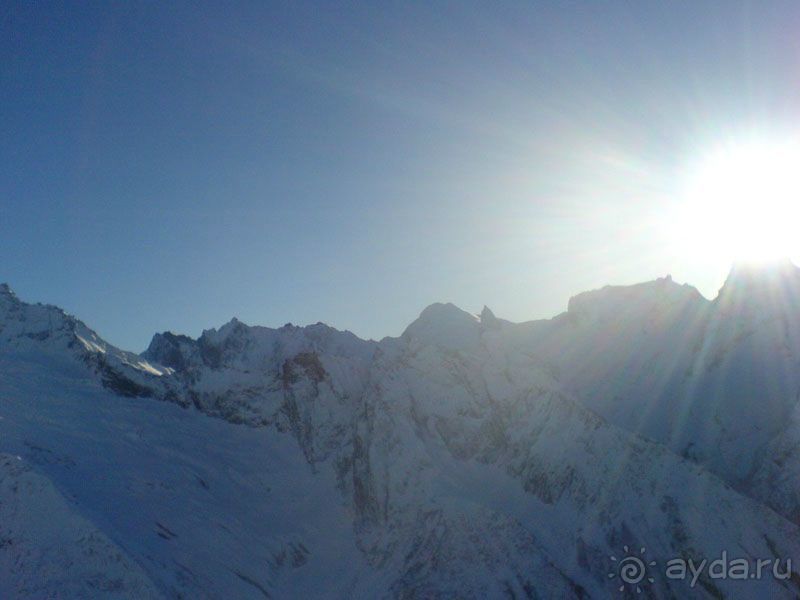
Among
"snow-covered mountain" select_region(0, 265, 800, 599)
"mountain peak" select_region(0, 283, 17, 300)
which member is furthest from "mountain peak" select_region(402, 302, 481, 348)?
"mountain peak" select_region(0, 283, 17, 300)

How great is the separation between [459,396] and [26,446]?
8330 centimetres

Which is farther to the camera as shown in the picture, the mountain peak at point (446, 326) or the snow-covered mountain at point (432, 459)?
the mountain peak at point (446, 326)

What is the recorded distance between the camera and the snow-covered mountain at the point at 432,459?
298ft

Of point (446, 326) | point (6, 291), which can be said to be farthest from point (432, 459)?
point (6, 291)

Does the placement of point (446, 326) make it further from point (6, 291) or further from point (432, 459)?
point (6, 291)

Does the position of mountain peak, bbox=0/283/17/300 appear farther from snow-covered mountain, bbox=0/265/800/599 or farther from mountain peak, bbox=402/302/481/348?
mountain peak, bbox=402/302/481/348

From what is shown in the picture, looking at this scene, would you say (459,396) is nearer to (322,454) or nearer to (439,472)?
(439,472)

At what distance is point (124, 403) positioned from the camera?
140 metres

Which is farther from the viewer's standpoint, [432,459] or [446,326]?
[446,326]

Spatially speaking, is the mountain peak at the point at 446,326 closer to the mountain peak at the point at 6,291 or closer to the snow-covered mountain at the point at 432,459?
the snow-covered mountain at the point at 432,459

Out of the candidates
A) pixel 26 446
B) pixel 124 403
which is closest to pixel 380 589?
pixel 26 446

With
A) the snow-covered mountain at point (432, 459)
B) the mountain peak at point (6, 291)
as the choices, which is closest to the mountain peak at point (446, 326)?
the snow-covered mountain at point (432, 459)

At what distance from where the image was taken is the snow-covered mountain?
90938mm

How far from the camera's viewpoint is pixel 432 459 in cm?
12650
